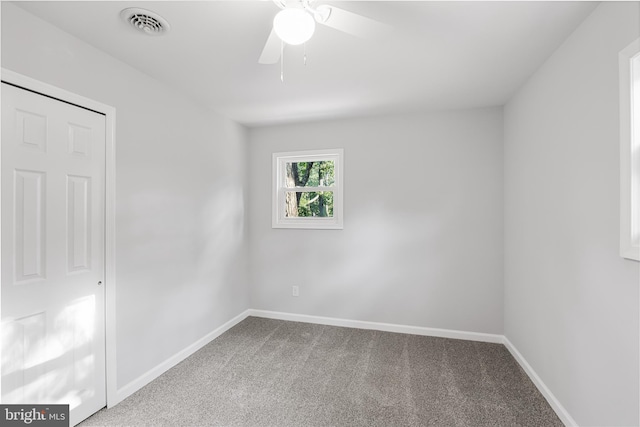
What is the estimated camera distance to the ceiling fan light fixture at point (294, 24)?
1199mm

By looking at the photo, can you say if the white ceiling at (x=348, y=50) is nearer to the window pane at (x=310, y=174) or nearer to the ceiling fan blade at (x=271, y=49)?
the ceiling fan blade at (x=271, y=49)

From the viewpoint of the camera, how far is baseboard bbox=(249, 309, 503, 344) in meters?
3.21

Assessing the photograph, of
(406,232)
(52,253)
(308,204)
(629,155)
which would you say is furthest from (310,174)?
(629,155)

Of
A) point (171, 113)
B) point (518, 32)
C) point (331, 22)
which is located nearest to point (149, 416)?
point (171, 113)

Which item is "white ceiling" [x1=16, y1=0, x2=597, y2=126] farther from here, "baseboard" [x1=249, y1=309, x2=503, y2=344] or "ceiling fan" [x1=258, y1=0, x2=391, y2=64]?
"baseboard" [x1=249, y1=309, x2=503, y2=344]

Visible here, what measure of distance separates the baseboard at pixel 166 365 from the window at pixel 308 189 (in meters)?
1.37

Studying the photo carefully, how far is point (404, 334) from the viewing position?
339cm

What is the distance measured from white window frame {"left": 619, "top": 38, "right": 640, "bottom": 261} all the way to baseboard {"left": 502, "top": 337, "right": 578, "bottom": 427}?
1.18 metres

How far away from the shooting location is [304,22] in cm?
121

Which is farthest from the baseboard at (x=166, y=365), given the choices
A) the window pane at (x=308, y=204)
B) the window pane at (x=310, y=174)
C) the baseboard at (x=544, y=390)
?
the baseboard at (x=544, y=390)

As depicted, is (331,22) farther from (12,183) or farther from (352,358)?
(352,358)

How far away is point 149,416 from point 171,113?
234 centimetres

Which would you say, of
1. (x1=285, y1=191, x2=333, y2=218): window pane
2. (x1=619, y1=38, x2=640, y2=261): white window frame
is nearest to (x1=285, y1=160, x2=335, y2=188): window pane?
(x1=285, y1=191, x2=333, y2=218): window pane

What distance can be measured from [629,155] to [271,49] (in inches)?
69.7
